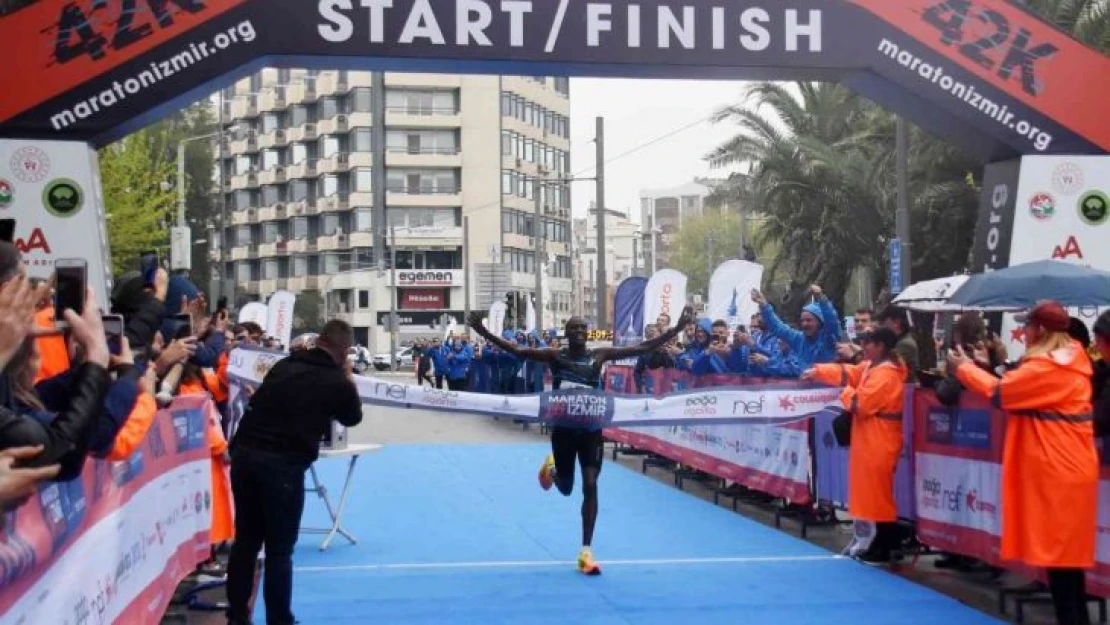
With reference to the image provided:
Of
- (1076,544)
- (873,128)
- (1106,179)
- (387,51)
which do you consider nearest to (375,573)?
(387,51)

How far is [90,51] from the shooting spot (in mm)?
10828

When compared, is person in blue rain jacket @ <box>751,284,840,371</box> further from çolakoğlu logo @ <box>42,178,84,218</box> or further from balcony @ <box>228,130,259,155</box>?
balcony @ <box>228,130,259,155</box>

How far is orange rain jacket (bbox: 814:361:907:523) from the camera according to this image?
10328 mm

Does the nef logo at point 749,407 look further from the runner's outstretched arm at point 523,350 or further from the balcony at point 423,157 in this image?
the balcony at point 423,157

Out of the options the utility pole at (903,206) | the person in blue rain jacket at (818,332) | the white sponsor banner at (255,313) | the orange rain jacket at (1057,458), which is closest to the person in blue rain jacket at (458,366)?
the white sponsor banner at (255,313)

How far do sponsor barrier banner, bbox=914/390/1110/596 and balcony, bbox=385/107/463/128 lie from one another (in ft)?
257

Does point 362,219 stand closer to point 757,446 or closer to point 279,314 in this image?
point 279,314

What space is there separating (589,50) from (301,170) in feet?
277

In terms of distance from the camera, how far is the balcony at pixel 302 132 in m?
92.2

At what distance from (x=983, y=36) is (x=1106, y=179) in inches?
70.5

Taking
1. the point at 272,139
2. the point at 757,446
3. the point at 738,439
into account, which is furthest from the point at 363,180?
the point at 757,446

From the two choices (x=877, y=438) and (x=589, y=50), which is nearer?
(x=877, y=438)

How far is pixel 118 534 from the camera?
20.1 ft

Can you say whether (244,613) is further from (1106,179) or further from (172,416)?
(1106,179)
